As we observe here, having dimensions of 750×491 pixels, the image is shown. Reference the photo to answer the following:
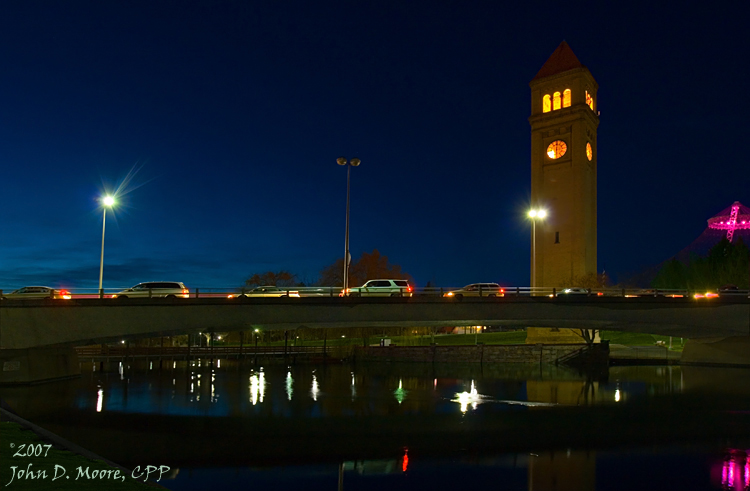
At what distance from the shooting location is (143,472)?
20969 millimetres

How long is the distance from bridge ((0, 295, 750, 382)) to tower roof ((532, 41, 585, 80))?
55515 millimetres

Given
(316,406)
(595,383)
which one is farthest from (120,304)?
(595,383)

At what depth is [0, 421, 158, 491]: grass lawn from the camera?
13.2 meters

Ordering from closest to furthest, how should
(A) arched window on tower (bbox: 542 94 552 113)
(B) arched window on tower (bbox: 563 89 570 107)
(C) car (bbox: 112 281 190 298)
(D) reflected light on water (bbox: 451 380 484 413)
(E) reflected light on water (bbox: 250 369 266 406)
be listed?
(D) reflected light on water (bbox: 451 380 484 413) → (C) car (bbox: 112 281 190 298) → (E) reflected light on water (bbox: 250 369 266 406) → (B) arched window on tower (bbox: 563 89 570 107) → (A) arched window on tower (bbox: 542 94 552 113)

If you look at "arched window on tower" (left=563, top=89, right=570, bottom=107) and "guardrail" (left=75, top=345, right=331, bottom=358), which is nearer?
"guardrail" (left=75, top=345, right=331, bottom=358)

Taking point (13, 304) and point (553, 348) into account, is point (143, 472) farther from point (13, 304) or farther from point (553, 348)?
point (553, 348)

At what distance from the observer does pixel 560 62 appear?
91.9m

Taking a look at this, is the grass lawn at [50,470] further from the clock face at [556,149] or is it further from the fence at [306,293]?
the clock face at [556,149]

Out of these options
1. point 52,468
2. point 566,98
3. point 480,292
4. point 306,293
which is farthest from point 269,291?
point 566,98

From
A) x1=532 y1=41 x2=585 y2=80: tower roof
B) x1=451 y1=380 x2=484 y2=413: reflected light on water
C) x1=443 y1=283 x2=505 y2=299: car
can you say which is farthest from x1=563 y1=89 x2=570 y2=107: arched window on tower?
x1=451 y1=380 x2=484 y2=413: reflected light on water

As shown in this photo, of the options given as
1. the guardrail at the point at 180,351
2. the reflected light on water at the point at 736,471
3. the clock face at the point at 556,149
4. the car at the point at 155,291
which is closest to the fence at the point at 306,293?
the car at the point at 155,291

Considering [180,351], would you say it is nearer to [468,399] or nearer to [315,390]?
[315,390]

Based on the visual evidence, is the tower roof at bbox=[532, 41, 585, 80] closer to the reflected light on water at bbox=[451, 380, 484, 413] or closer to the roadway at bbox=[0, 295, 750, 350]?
the roadway at bbox=[0, 295, 750, 350]

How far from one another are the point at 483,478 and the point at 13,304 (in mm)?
30980
